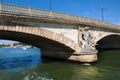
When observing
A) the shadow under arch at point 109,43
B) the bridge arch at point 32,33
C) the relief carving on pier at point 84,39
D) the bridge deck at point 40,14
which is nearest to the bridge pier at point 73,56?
the bridge arch at point 32,33

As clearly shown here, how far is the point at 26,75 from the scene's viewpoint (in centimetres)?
2014

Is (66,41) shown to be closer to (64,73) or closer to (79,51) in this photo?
(79,51)

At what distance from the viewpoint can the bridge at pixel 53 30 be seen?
19000mm

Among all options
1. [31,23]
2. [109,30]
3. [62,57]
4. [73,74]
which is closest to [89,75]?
[73,74]

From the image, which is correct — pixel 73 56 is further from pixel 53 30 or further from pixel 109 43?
pixel 109 43

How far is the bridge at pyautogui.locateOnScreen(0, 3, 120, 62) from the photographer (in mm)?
19000

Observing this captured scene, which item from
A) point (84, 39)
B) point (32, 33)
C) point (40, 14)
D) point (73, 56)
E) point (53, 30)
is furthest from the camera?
point (84, 39)

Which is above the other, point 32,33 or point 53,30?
point 53,30

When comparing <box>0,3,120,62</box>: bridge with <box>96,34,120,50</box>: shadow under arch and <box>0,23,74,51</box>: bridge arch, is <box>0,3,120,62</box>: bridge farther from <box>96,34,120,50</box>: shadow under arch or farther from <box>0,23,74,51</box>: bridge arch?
<box>96,34,120,50</box>: shadow under arch

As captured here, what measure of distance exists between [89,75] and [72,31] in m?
8.73

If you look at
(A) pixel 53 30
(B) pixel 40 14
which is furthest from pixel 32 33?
(A) pixel 53 30

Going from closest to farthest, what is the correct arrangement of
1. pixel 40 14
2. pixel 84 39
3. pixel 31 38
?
1. pixel 40 14
2. pixel 31 38
3. pixel 84 39

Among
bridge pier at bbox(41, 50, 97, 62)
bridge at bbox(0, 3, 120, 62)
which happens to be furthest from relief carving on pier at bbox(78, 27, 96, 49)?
bridge pier at bbox(41, 50, 97, 62)

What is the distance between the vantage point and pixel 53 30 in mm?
23953
